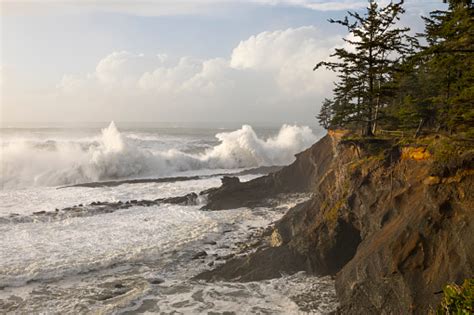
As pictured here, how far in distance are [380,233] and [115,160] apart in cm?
4036

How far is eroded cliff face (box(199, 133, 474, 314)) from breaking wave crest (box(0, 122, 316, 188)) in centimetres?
Result: 3149

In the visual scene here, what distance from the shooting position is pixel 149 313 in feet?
43.1

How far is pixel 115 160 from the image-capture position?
4747 centimetres

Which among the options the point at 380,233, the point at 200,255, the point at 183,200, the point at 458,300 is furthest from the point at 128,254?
the point at 458,300

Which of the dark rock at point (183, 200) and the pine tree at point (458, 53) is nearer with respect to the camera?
the pine tree at point (458, 53)

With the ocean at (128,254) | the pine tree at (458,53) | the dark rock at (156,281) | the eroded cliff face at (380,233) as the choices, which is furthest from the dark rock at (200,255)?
the pine tree at (458,53)

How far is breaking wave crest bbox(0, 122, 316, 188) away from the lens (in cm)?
4328

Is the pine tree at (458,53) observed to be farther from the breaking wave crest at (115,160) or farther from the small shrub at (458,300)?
the breaking wave crest at (115,160)

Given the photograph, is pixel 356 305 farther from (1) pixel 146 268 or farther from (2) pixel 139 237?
(2) pixel 139 237

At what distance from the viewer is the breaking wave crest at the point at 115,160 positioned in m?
43.3

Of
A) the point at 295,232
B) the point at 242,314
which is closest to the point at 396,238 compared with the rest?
the point at 242,314

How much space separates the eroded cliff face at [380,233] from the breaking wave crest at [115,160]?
3149cm

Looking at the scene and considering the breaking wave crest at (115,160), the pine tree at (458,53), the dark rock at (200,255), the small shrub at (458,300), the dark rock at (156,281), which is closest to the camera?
the small shrub at (458,300)

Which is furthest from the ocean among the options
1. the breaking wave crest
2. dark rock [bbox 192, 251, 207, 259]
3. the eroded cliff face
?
the breaking wave crest
